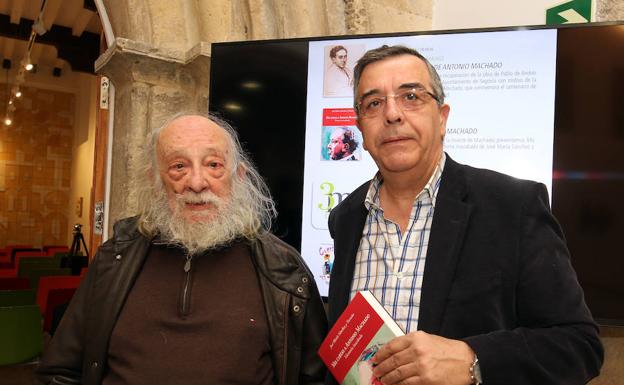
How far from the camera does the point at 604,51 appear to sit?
6.06ft

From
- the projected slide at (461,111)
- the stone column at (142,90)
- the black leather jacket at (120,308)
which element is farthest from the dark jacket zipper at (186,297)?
the stone column at (142,90)

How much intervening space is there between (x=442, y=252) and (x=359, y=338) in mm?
264

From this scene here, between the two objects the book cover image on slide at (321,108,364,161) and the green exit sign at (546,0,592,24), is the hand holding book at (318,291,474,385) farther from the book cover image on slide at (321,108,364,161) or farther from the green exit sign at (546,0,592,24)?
the green exit sign at (546,0,592,24)

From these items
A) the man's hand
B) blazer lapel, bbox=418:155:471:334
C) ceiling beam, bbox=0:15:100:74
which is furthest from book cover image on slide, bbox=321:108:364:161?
ceiling beam, bbox=0:15:100:74

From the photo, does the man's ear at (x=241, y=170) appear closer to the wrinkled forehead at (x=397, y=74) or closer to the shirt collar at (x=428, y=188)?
the shirt collar at (x=428, y=188)

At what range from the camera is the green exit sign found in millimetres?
2205

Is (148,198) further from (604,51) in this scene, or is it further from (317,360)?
(604,51)

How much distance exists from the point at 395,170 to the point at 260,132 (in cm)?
124

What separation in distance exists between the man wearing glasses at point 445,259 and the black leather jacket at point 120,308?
0.23 metres

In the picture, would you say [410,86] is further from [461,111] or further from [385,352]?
[461,111]

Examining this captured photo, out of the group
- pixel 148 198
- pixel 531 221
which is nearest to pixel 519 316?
pixel 531 221

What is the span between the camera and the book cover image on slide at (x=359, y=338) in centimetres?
102

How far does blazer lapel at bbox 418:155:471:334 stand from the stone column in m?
1.74

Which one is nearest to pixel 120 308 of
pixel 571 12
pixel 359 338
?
pixel 359 338
